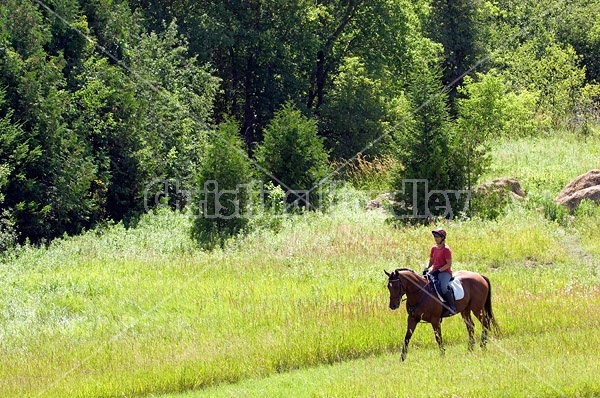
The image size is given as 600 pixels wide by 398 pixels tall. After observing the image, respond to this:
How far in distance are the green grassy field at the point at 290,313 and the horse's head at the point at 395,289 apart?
1196mm

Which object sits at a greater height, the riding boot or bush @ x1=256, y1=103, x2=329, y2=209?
bush @ x1=256, y1=103, x2=329, y2=209

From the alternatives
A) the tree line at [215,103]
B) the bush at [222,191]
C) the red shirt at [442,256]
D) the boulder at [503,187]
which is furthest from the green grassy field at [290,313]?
the tree line at [215,103]

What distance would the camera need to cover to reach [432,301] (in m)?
14.9

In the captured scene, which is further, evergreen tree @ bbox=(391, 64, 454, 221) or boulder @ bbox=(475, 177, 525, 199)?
boulder @ bbox=(475, 177, 525, 199)

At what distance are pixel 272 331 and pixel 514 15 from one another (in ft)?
205

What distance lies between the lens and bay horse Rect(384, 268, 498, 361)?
1448 cm

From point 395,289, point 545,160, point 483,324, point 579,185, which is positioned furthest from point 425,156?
point 395,289

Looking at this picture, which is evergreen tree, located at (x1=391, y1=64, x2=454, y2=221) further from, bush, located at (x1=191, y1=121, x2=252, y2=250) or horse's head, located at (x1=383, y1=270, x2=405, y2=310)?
horse's head, located at (x1=383, y1=270, x2=405, y2=310)

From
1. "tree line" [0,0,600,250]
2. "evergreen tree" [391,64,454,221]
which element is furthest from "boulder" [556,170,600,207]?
"evergreen tree" [391,64,454,221]

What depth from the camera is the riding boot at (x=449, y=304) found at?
15039 millimetres

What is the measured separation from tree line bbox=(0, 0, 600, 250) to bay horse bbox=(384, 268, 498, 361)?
39.7 ft

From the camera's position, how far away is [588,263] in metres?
23.1

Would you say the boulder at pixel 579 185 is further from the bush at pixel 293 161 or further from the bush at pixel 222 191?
the bush at pixel 222 191

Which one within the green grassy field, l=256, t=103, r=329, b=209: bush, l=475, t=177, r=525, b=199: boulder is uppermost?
l=256, t=103, r=329, b=209: bush
